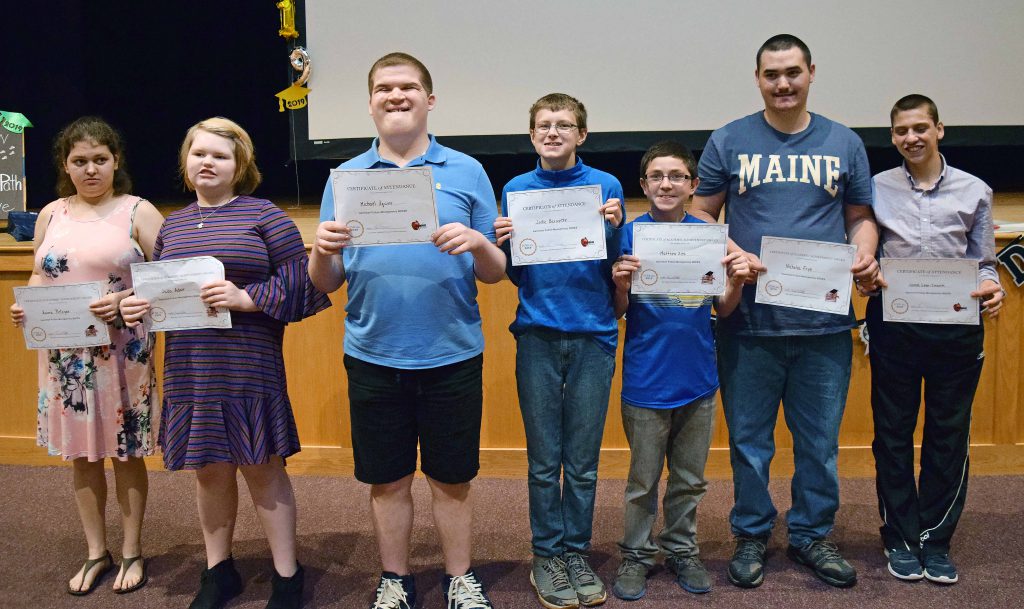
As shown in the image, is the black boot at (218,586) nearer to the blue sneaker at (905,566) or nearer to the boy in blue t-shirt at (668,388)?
the boy in blue t-shirt at (668,388)

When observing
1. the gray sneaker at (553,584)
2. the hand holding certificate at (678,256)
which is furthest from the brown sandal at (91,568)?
the hand holding certificate at (678,256)

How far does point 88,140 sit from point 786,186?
85.8 inches

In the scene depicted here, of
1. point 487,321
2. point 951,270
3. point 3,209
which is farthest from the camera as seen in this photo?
point 3,209

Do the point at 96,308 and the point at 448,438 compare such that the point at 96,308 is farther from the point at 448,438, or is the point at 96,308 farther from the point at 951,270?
the point at 951,270

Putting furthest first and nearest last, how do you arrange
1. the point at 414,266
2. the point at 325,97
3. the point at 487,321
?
the point at 325,97 → the point at 487,321 → the point at 414,266

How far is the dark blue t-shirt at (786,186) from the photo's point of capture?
2.25 metres

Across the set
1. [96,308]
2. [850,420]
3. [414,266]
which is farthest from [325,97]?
[850,420]

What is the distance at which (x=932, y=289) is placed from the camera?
2.25 m

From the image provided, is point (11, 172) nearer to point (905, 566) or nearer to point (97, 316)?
point (97, 316)

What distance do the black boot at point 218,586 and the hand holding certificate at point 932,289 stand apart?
225 centimetres

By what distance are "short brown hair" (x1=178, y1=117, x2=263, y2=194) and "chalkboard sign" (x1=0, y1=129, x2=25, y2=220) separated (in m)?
2.36

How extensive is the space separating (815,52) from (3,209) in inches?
176

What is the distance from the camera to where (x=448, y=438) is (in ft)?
6.91

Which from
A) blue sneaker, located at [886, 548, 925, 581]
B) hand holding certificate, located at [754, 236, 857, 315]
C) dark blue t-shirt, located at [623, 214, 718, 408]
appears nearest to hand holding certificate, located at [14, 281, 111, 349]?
dark blue t-shirt, located at [623, 214, 718, 408]
